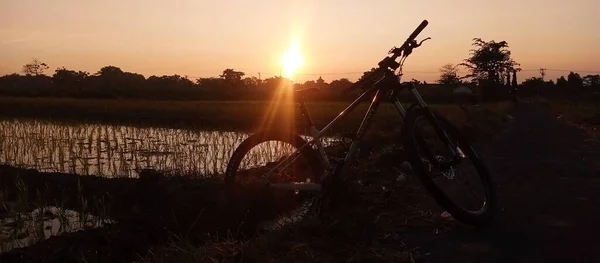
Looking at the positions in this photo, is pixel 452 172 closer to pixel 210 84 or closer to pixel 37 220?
pixel 37 220

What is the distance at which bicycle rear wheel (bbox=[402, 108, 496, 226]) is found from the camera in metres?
3.95

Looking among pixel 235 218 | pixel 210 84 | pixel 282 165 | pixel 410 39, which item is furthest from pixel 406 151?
pixel 210 84

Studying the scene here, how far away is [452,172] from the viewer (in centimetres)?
452

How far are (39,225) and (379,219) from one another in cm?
399

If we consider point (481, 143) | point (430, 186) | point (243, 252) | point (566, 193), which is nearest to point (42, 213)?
point (243, 252)

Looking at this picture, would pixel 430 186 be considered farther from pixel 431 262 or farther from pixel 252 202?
pixel 252 202

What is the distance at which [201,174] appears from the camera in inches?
365

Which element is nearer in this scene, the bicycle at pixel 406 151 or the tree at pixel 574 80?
the bicycle at pixel 406 151

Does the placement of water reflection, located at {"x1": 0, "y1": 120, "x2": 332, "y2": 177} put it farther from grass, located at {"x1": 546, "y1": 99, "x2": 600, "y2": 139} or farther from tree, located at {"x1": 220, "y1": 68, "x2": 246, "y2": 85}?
tree, located at {"x1": 220, "y1": 68, "x2": 246, "y2": 85}

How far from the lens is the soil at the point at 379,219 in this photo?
3.48m

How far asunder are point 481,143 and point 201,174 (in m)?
5.97

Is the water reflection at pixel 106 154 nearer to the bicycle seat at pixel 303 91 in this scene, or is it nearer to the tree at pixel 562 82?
the bicycle seat at pixel 303 91

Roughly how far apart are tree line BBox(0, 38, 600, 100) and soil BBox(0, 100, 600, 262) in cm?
2926

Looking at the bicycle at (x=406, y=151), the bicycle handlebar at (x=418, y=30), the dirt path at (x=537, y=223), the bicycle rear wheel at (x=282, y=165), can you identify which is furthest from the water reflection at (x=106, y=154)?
the bicycle handlebar at (x=418, y=30)
